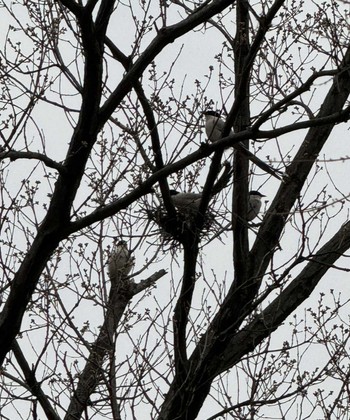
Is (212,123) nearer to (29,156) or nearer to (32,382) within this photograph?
(32,382)

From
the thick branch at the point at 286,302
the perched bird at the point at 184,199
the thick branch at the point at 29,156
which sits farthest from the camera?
the perched bird at the point at 184,199

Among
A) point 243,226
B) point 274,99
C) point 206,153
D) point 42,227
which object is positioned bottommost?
point 42,227

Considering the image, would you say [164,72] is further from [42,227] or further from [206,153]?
[42,227]

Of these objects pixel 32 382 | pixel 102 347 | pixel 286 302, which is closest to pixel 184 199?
pixel 286 302

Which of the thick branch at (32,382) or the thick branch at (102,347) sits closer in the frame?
the thick branch at (32,382)

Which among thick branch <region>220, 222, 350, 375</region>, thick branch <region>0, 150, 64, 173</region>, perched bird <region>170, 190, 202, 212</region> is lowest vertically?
thick branch <region>0, 150, 64, 173</region>

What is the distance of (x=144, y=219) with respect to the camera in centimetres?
613

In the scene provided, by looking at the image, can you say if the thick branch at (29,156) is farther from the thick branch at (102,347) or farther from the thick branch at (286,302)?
the thick branch at (286,302)

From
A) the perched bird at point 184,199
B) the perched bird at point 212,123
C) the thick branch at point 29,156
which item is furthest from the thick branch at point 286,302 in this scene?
the thick branch at point 29,156

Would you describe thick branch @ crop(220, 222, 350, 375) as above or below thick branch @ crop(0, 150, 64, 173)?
above

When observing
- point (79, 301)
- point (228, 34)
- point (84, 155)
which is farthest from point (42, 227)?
point (228, 34)

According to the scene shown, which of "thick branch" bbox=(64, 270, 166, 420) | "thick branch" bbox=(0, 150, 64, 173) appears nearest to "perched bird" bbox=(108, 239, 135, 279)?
"thick branch" bbox=(64, 270, 166, 420)

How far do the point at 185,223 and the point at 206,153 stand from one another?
1.86m

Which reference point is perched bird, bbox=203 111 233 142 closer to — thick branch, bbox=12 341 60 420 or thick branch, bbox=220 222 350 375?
thick branch, bbox=220 222 350 375
